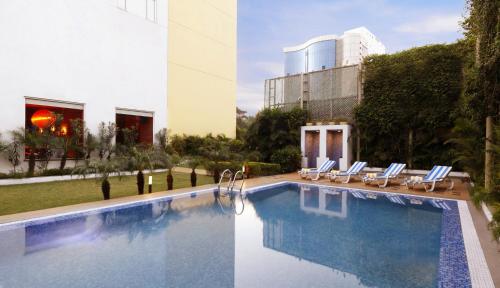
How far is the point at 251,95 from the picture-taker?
3966 cm

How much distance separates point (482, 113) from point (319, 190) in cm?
556

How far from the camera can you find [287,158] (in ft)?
54.0

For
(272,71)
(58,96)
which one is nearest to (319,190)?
(58,96)

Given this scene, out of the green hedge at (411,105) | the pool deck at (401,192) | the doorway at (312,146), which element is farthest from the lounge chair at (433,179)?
the doorway at (312,146)

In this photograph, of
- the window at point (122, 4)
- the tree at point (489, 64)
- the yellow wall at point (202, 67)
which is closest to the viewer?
the tree at point (489, 64)

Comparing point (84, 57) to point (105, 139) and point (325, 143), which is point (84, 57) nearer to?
point (105, 139)

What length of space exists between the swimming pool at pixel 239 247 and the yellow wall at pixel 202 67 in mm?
12850

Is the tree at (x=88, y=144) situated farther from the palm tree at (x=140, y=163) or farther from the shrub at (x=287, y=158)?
the shrub at (x=287, y=158)

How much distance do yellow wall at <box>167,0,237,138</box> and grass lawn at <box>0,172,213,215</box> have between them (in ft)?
27.7

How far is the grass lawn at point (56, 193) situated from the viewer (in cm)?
809

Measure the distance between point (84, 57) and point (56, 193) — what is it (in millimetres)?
7642

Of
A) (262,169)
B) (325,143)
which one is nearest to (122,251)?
(262,169)

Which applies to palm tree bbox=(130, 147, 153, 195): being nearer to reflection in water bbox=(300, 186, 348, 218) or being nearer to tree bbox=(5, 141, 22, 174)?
reflection in water bbox=(300, 186, 348, 218)

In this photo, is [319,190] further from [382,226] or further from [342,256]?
[342,256]
